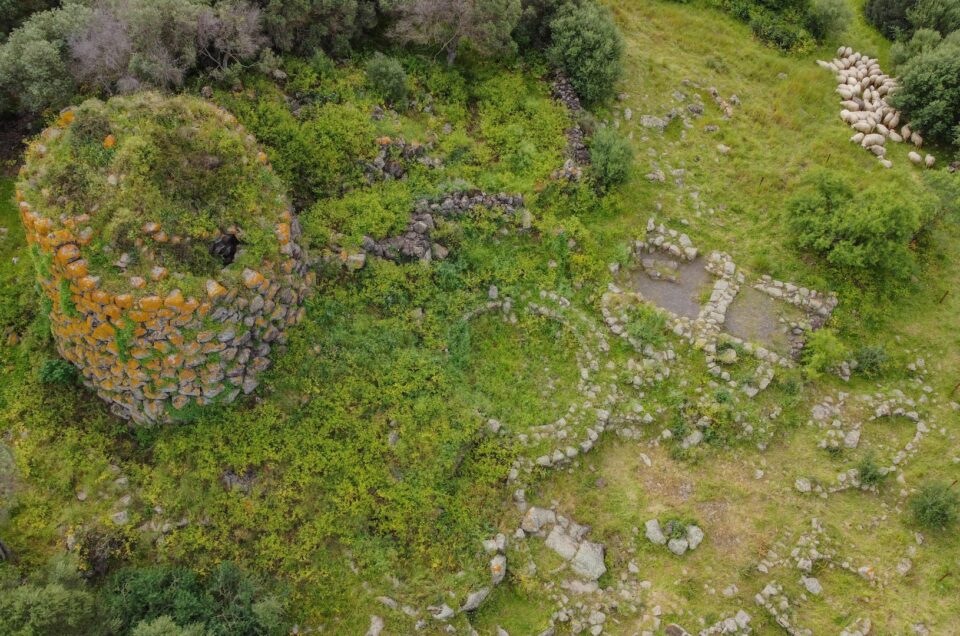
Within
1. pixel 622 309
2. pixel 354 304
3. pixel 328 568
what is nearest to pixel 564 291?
pixel 622 309

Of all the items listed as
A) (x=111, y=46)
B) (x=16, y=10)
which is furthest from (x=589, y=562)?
(x=16, y=10)

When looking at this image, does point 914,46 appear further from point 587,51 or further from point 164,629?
point 164,629

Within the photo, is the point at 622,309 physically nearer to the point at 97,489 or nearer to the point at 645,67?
the point at 645,67

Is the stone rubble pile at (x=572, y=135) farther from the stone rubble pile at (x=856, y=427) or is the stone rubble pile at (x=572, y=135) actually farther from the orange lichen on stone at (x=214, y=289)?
the orange lichen on stone at (x=214, y=289)

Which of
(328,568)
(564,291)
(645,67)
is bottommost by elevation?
(328,568)

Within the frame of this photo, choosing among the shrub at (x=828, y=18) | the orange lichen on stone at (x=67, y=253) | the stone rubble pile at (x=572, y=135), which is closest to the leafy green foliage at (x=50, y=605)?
the orange lichen on stone at (x=67, y=253)

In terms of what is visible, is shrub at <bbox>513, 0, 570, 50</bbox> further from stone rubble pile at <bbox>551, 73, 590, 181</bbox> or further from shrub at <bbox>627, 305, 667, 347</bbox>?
shrub at <bbox>627, 305, 667, 347</bbox>

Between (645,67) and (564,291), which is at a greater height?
(645,67)
